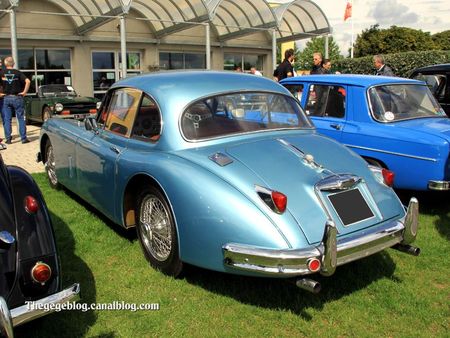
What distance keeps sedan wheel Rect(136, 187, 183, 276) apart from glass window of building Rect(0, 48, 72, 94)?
16793mm

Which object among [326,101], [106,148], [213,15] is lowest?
[106,148]

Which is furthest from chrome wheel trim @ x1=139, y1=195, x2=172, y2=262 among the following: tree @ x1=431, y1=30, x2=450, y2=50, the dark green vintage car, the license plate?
tree @ x1=431, y1=30, x2=450, y2=50

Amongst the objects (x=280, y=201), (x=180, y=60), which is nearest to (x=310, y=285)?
(x=280, y=201)

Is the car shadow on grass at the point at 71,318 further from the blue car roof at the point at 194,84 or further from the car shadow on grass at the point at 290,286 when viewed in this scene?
the blue car roof at the point at 194,84

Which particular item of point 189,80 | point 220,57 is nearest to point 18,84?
point 189,80

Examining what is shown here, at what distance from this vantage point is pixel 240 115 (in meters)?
4.22

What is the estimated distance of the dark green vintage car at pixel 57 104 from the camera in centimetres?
1300

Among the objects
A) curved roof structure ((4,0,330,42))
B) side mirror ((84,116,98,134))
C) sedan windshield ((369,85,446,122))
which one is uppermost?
curved roof structure ((4,0,330,42))

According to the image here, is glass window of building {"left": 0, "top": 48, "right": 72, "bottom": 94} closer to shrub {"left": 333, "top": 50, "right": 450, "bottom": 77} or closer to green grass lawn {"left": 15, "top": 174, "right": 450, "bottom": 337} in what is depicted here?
shrub {"left": 333, "top": 50, "right": 450, "bottom": 77}

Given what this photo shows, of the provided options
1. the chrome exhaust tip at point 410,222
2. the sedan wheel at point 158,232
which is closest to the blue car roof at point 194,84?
the sedan wheel at point 158,232

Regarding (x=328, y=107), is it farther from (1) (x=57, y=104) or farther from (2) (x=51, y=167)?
(1) (x=57, y=104)

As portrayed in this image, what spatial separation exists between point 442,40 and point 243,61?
34.9m

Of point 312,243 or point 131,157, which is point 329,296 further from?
point 131,157

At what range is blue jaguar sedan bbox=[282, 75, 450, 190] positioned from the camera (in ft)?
17.3
